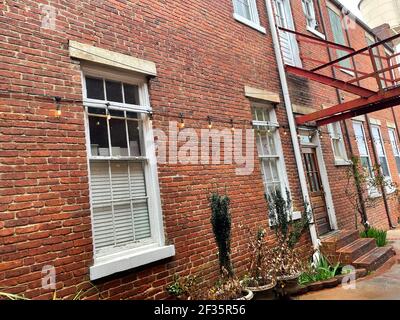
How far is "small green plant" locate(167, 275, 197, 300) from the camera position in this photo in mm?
4270

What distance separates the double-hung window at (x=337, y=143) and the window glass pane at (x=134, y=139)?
265 inches

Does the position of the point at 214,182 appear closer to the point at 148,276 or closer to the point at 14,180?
the point at 148,276

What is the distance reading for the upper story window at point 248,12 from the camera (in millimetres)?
7187

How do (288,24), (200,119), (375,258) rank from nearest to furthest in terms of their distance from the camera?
1. (200,119)
2. (375,258)
3. (288,24)

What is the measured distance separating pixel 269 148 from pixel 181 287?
149 inches

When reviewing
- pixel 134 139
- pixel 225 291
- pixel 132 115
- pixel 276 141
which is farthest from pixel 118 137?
pixel 276 141

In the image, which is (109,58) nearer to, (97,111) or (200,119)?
(97,111)

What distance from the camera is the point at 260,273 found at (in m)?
4.96

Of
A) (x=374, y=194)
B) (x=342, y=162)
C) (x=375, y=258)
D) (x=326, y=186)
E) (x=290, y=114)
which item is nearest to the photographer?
(x=375, y=258)

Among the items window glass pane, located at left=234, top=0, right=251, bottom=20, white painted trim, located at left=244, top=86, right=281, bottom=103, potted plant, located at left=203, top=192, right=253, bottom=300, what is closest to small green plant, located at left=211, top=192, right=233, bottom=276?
potted plant, located at left=203, top=192, right=253, bottom=300

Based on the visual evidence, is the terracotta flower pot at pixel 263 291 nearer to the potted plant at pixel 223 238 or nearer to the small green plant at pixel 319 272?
the potted plant at pixel 223 238

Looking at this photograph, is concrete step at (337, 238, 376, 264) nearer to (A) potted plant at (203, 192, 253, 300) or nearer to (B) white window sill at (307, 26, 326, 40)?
(A) potted plant at (203, 192, 253, 300)

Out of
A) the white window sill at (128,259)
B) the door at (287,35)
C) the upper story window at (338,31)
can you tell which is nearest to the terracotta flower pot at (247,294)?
the white window sill at (128,259)

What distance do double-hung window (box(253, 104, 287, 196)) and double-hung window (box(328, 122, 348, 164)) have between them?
3.13 meters
